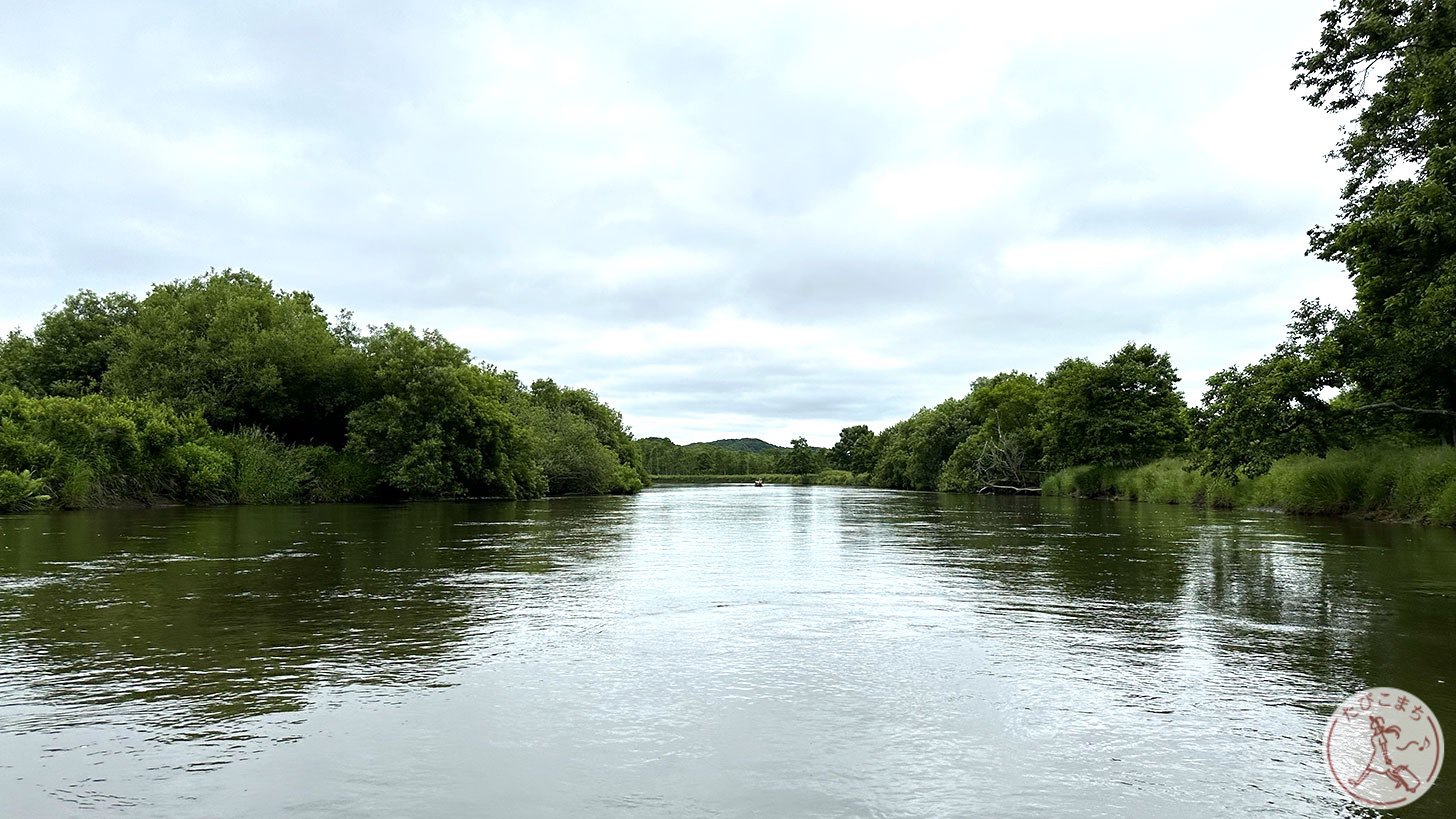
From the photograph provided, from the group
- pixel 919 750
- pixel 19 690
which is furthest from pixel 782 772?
pixel 19 690

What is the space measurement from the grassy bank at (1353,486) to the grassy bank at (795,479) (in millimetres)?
96283

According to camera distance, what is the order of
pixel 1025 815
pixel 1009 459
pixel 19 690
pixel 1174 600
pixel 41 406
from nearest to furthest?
pixel 1025 815, pixel 19 690, pixel 1174 600, pixel 41 406, pixel 1009 459

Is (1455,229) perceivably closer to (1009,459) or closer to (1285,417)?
(1285,417)

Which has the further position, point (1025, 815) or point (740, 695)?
point (740, 695)

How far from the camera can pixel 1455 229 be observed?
18.0 meters

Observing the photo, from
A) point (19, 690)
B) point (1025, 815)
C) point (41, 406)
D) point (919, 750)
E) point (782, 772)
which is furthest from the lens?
point (41, 406)

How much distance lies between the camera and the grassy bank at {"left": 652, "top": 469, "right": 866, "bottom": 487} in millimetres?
144625

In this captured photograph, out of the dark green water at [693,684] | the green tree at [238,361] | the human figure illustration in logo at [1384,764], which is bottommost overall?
the human figure illustration in logo at [1384,764]

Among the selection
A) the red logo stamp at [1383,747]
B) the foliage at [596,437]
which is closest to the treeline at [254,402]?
the foliage at [596,437]

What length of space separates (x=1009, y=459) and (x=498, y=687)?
2769 inches

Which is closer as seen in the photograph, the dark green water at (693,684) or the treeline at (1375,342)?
the dark green water at (693,684)

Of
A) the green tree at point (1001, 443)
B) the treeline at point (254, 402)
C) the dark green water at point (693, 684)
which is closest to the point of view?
the dark green water at point (693, 684)

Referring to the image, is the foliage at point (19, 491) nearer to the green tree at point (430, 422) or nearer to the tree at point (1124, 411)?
the green tree at point (430, 422)

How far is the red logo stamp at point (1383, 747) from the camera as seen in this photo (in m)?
4.38
